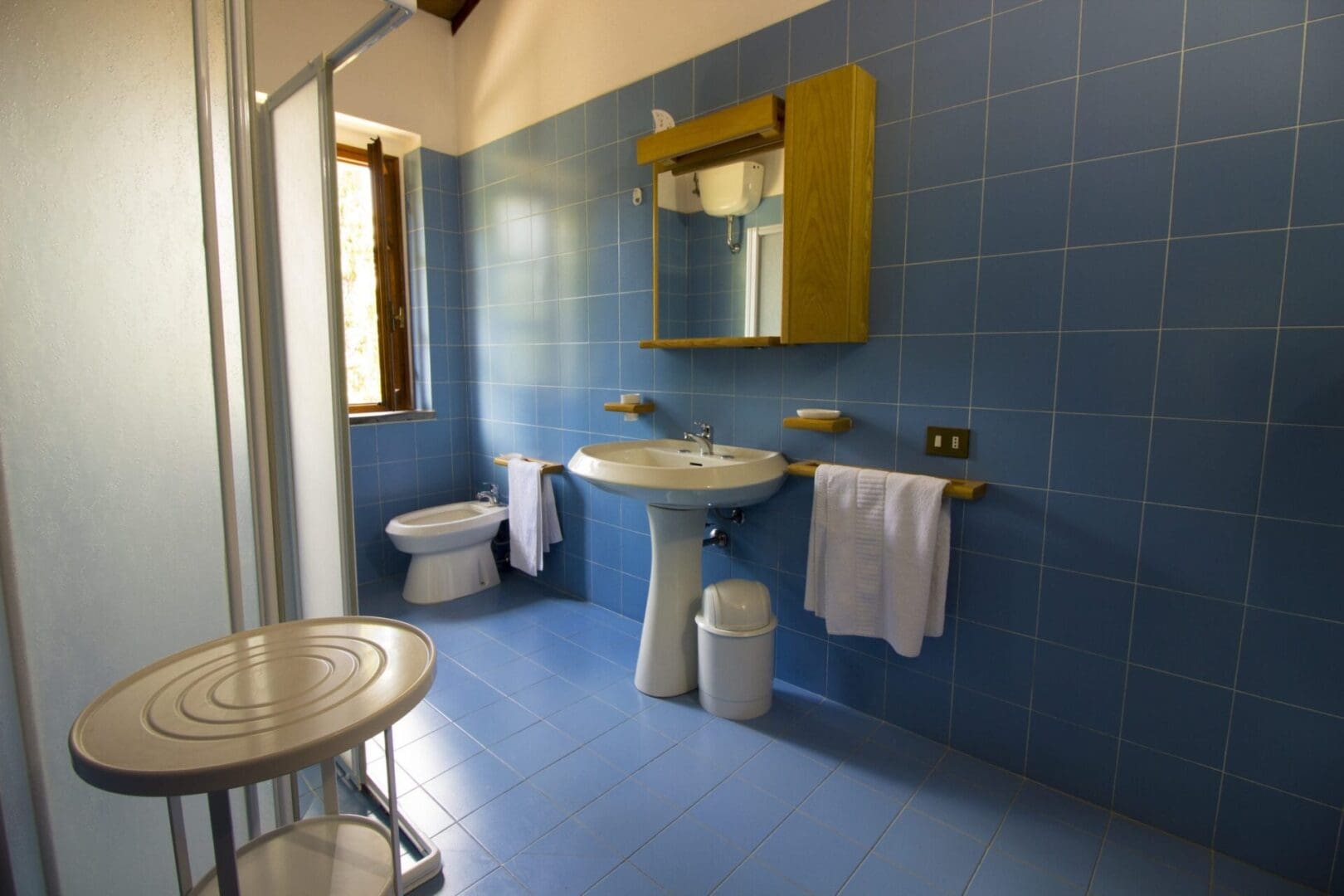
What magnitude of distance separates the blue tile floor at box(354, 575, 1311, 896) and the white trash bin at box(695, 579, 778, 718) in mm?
72

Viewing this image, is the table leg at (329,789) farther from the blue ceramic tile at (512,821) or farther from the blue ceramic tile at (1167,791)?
the blue ceramic tile at (1167,791)

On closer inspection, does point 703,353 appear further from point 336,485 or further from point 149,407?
point 149,407

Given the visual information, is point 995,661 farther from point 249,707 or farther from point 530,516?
point 530,516

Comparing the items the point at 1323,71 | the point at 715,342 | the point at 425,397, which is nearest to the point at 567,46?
the point at 715,342

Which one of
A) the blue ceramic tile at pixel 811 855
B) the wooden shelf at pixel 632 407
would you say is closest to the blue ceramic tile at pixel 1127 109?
the wooden shelf at pixel 632 407

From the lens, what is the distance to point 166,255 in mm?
1110

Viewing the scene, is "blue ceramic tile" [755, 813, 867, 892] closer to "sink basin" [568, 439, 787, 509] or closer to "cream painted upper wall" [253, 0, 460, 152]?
"sink basin" [568, 439, 787, 509]

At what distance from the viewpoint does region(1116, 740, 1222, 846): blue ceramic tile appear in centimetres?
157

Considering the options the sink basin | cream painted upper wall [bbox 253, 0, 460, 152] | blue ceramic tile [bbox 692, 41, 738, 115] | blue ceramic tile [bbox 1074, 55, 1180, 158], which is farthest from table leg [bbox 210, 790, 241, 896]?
cream painted upper wall [bbox 253, 0, 460, 152]


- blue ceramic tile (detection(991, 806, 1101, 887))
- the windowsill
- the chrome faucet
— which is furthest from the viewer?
the windowsill

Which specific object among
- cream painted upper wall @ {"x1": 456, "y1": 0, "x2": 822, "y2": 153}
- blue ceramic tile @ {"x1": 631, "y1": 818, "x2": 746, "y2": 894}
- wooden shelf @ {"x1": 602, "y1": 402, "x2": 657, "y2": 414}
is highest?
cream painted upper wall @ {"x1": 456, "y1": 0, "x2": 822, "y2": 153}

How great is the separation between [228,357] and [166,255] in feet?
0.69

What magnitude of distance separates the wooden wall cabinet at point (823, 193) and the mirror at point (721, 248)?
0.35 feet

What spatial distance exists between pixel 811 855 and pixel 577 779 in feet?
2.17
